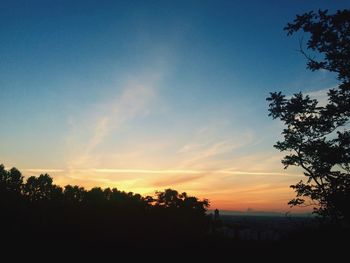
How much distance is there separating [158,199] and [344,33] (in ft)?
99.2

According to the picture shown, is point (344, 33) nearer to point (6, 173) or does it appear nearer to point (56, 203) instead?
point (56, 203)

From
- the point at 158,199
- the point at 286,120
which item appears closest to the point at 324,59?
the point at 286,120

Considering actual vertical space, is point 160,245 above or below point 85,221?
below

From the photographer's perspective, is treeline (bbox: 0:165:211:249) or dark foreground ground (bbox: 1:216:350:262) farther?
treeline (bbox: 0:165:211:249)

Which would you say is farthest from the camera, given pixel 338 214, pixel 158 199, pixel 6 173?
pixel 6 173

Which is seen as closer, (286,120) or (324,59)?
(324,59)

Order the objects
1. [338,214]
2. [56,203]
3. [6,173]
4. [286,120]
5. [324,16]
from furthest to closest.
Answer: [6,173], [56,203], [286,120], [338,214], [324,16]

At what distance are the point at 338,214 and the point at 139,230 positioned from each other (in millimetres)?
10865

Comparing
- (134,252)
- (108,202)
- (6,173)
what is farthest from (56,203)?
(6,173)

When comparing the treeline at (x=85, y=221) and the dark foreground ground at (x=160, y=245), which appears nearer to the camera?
the dark foreground ground at (x=160, y=245)

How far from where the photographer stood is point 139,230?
63.5 feet

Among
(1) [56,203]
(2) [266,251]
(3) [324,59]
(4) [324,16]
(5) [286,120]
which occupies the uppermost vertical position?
(4) [324,16]

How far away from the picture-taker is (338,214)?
16.0m

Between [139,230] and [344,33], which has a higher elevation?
[344,33]
